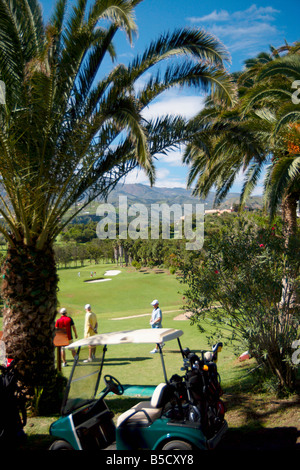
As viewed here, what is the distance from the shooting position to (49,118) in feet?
22.9

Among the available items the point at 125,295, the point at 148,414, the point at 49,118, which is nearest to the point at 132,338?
the point at 148,414

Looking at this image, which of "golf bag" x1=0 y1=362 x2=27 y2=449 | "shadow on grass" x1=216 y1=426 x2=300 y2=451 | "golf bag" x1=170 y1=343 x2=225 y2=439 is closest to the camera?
"golf bag" x1=170 y1=343 x2=225 y2=439

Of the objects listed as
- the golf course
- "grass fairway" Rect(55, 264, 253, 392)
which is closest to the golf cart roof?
"grass fairway" Rect(55, 264, 253, 392)

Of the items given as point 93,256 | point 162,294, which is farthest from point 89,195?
point 93,256

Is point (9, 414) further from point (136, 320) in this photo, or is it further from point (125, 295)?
point (125, 295)

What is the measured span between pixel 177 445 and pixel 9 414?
2.11m

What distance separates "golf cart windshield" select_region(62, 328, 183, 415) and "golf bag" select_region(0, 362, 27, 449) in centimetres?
64

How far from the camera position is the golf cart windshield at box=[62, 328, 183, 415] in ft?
16.9

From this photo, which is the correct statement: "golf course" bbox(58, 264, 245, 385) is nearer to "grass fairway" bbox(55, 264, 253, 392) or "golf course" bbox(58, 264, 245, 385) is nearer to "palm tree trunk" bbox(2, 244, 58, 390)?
"grass fairway" bbox(55, 264, 253, 392)

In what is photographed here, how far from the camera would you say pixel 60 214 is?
7836 mm

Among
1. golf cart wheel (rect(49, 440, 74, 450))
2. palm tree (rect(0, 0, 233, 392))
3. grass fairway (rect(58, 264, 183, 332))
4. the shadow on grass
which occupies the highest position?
palm tree (rect(0, 0, 233, 392))

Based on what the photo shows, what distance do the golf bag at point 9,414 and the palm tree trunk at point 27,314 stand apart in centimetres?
193

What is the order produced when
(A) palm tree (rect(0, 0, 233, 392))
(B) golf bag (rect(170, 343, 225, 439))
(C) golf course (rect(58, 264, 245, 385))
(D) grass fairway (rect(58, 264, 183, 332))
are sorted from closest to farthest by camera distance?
(B) golf bag (rect(170, 343, 225, 439)), (A) palm tree (rect(0, 0, 233, 392)), (C) golf course (rect(58, 264, 245, 385)), (D) grass fairway (rect(58, 264, 183, 332))

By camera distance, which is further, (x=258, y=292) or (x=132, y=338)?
(x=258, y=292)
